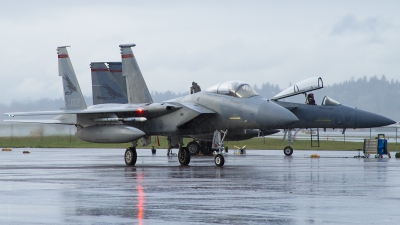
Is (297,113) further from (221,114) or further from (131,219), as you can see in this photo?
(131,219)

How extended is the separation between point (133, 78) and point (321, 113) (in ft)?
29.7

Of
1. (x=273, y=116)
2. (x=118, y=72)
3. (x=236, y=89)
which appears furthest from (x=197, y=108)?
(x=118, y=72)

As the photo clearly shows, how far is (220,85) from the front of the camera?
21109 millimetres

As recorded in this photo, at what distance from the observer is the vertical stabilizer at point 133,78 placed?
2359 centimetres

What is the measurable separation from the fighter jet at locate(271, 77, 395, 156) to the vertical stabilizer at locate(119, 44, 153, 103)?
7519 millimetres

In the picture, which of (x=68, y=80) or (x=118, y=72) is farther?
(x=118, y=72)

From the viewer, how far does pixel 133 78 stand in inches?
929

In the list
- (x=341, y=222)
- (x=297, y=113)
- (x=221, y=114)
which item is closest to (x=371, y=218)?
(x=341, y=222)

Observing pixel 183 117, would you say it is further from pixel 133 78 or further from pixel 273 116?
pixel 133 78

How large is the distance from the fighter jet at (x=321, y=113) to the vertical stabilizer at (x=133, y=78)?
7.52 metres

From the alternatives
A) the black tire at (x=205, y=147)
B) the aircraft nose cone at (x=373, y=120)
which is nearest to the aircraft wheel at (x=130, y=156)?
the black tire at (x=205, y=147)

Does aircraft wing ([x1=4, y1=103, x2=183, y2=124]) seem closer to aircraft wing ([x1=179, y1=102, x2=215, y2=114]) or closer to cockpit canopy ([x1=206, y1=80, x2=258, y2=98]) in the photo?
aircraft wing ([x1=179, y1=102, x2=215, y2=114])

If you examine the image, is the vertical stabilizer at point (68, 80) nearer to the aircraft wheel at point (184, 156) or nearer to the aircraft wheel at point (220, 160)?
the aircraft wheel at point (184, 156)

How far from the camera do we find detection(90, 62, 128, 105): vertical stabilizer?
97.2ft
